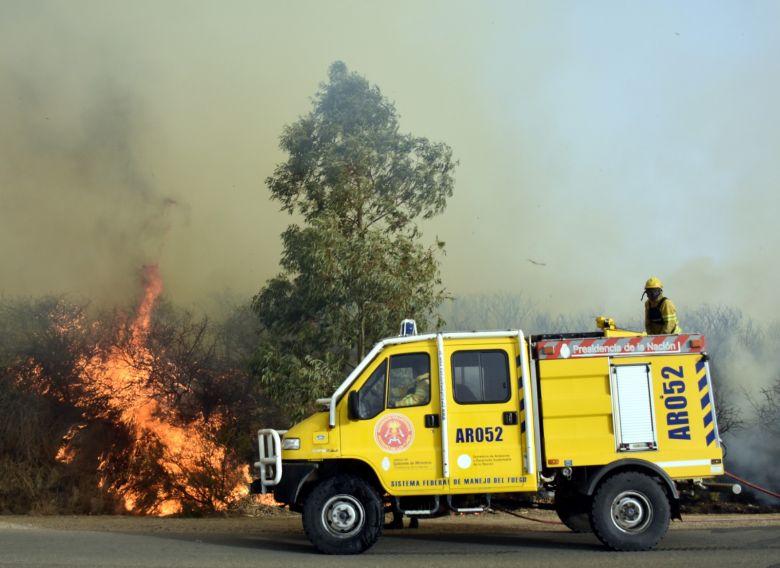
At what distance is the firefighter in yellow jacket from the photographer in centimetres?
1043

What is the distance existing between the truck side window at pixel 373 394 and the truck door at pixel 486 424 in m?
0.76

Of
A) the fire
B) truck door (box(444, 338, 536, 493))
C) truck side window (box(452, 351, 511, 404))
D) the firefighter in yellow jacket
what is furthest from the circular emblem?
the fire

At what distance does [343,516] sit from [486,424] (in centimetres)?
195

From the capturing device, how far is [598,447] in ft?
30.7

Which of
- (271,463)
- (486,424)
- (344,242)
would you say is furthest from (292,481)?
(344,242)

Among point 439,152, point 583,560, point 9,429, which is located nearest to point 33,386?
point 9,429

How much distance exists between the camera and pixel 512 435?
934 centimetres

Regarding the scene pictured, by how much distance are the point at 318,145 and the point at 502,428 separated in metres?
11.6

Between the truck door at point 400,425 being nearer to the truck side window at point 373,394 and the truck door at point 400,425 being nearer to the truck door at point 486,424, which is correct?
the truck side window at point 373,394

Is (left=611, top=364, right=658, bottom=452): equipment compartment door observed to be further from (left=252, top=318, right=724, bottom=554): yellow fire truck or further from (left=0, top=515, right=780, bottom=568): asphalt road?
(left=0, top=515, right=780, bottom=568): asphalt road

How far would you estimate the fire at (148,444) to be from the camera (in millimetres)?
19266

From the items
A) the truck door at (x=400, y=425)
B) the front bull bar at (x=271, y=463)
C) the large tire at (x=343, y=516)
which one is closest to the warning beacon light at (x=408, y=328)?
the truck door at (x=400, y=425)

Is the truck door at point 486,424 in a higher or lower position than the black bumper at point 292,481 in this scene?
higher

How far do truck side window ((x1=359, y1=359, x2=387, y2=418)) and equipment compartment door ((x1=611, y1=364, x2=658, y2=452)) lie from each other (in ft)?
8.65
